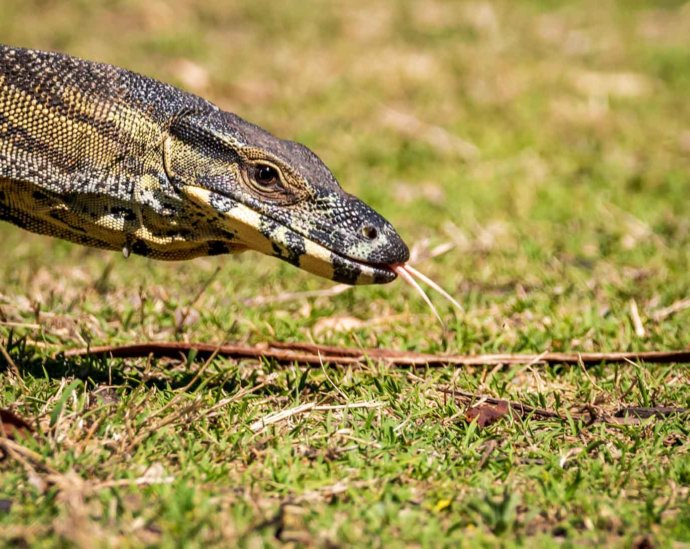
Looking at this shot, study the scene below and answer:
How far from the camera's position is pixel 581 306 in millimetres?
5012

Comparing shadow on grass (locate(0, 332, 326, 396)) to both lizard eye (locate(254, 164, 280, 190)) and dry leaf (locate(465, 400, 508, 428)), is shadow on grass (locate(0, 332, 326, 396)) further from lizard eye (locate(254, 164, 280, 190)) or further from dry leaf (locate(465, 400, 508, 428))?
lizard eye (locate(254, 164, 280, 190))

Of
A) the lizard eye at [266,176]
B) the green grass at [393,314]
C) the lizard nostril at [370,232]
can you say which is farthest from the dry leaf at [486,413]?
the lizard eye at [266,176]

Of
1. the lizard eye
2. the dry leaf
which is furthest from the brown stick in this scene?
the lizard eye

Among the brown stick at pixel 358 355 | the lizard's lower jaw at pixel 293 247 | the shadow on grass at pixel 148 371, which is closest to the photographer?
the lizard's lower jaw at pixel 293 247

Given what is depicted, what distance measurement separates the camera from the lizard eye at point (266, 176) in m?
3.54

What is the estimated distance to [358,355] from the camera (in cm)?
419

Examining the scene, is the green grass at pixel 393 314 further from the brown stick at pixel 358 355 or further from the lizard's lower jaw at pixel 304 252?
the lizard's lower jaw at pixel 304 252

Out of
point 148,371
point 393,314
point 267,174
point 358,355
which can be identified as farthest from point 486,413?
point 393,314

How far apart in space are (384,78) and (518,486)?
6351mm

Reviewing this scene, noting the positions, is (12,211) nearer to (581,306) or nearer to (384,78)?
(581,306)

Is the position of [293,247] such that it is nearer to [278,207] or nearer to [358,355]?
[278,207]

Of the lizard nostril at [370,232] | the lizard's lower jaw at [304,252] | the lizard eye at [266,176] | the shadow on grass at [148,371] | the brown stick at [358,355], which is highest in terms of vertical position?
the lizard eye at [266,176]

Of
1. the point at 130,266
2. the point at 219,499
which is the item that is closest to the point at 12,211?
the point at 219,499

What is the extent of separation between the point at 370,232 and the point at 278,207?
31cm
